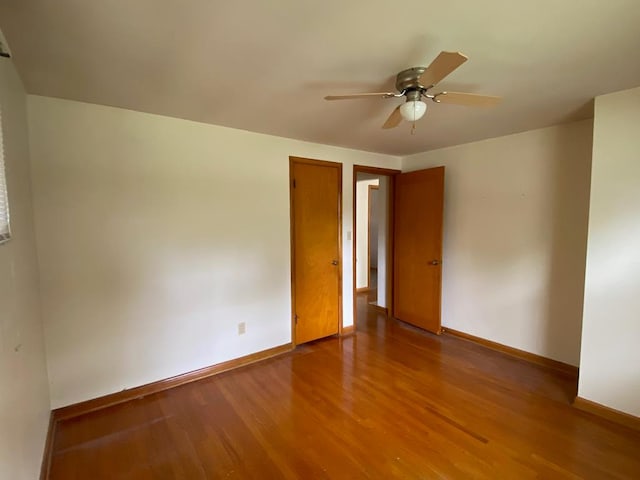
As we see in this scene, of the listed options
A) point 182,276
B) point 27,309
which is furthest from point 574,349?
point 27,309

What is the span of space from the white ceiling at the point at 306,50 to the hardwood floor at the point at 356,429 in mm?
2250

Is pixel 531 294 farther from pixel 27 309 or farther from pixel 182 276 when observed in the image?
pixel 27 309

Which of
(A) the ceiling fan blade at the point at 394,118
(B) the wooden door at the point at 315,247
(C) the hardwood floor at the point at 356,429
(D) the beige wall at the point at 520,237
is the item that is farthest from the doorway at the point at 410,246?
(A) the ceiling fan blade at the point at 394,118

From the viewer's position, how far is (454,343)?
Result: 3422 mm

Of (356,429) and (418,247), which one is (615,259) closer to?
(418,247)

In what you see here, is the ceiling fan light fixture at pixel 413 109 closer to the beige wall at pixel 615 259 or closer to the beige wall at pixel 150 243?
the beige wall at pixel 615 259

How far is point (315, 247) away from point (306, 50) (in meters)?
2.20

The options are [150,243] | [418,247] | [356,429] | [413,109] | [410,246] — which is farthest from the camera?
[410,246]

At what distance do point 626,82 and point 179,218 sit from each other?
129 inches

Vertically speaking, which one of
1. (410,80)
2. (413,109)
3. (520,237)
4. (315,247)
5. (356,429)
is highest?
(410,80)

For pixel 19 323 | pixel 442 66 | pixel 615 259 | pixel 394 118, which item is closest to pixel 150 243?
pixel 19 323

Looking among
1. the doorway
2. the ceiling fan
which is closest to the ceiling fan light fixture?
the ceiling fan

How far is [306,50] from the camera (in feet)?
4.89

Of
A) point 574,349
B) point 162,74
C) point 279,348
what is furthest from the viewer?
point 279,348
